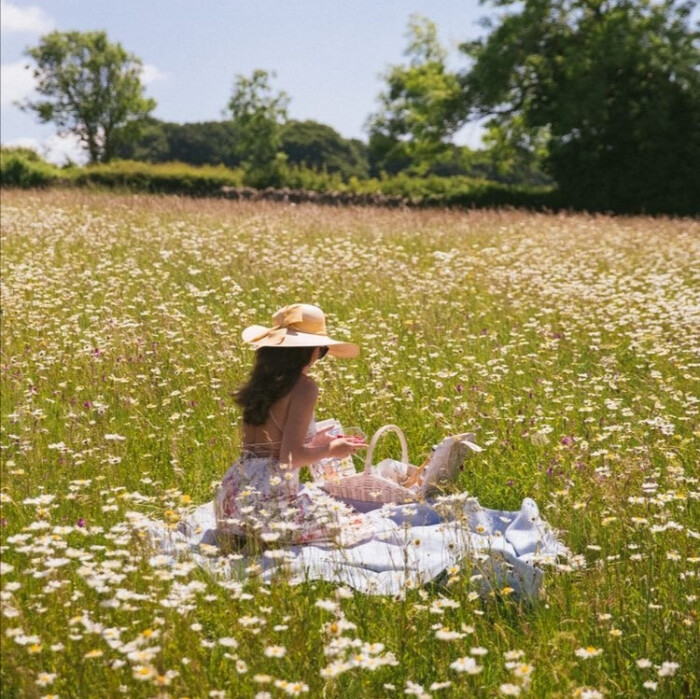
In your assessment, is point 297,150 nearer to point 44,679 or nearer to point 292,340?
point 292,340

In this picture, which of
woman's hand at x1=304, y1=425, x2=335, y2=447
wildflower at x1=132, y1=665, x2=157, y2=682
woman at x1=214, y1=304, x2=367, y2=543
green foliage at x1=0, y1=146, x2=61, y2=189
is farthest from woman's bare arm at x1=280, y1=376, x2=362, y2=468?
green foliage at x1=0, y1=146, x2=61, y2=189

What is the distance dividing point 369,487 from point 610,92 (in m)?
26.3

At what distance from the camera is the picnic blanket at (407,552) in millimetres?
3225

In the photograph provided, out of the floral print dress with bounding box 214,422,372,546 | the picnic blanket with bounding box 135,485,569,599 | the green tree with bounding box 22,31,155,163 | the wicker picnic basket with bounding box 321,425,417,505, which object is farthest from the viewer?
the green tree with bounding box 22,31,155,163

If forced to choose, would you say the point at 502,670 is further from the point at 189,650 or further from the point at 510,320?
the point at 510,320

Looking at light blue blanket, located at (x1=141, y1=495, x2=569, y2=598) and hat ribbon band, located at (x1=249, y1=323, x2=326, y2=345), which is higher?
hat ribbon band, located at (x1=249, y1=323, x2=326, y2=345)

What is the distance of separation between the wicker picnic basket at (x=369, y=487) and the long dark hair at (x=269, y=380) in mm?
509

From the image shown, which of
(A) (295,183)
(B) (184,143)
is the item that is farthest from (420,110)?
(B) (184,143)

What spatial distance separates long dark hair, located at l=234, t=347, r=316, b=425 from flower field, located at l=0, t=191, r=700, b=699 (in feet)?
1.35

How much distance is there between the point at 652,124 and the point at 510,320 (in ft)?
68.9

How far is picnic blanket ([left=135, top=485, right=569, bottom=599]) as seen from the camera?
322 cm

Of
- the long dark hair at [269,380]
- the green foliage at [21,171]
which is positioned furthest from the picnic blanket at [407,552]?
the green foliage at [21,171]

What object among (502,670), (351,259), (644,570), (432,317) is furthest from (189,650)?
(351,259)

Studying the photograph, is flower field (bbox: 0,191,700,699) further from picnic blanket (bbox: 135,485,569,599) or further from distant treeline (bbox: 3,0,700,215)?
distant treeline (bbox: 3,0,700,215)
